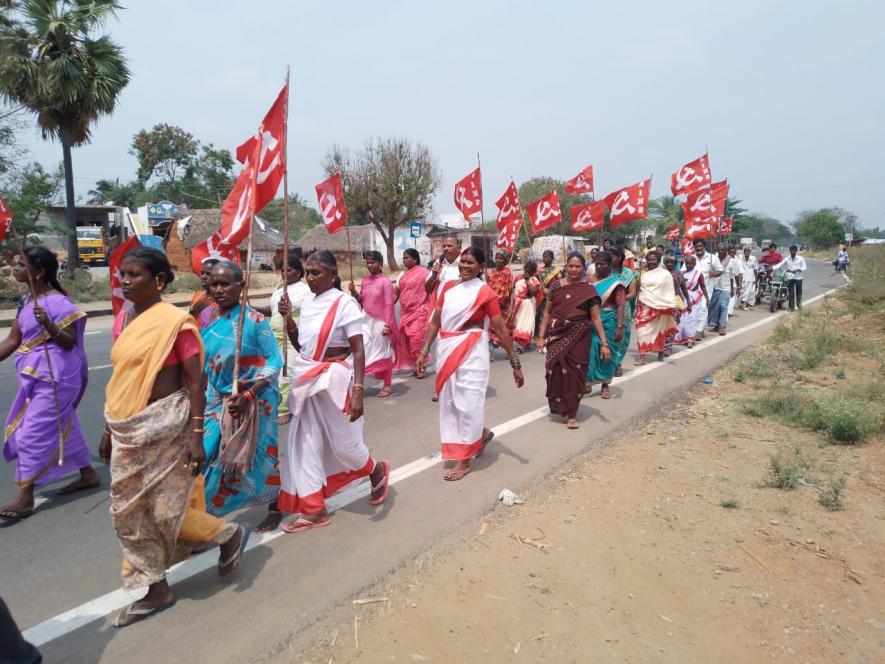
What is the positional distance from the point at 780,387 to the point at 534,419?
9.37 ft

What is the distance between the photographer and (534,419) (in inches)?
223

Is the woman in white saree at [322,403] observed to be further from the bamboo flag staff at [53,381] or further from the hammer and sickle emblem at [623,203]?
the hammer and sickle emblem at [623,203]

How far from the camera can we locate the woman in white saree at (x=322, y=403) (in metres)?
3.43

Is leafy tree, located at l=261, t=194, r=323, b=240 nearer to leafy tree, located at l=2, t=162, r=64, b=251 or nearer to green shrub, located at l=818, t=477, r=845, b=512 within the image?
leafy tree, located at l=2, t=162, r=64, b=251

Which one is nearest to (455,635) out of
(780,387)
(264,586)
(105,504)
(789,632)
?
(264,586)

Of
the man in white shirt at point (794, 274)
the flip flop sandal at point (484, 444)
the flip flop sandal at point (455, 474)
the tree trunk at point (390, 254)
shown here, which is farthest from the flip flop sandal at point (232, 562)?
the tree trunk at point (390, 254)

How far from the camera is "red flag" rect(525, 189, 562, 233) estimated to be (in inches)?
415

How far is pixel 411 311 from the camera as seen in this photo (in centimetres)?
761

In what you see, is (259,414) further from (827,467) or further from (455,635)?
(827,467)

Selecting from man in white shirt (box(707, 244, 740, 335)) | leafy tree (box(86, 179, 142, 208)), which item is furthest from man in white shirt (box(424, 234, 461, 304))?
leafy tree (box(86, 179, 142, 208))

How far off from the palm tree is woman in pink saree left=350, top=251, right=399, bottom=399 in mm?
14510

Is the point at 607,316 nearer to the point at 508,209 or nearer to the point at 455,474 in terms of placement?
the point at 455,474

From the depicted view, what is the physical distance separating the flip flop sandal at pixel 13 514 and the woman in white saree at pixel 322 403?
1667 mm

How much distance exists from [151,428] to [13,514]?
6.52ft
